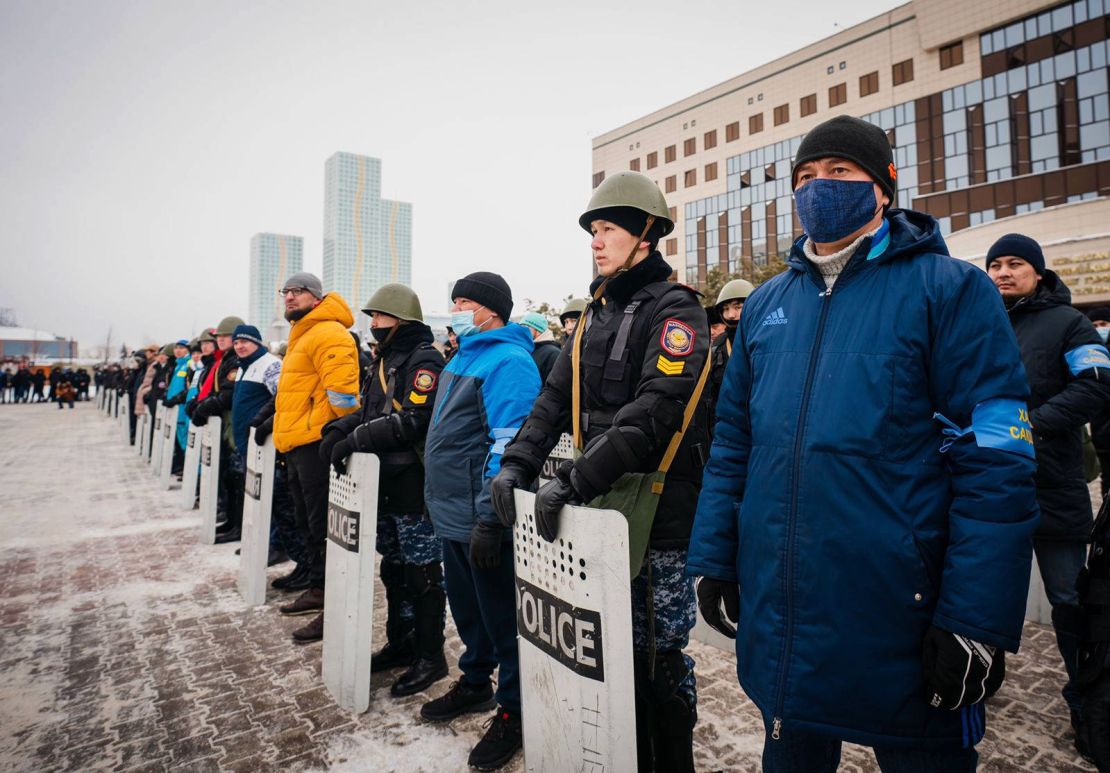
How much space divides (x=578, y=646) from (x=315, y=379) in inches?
143

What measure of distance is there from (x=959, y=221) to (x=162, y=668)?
4275 centimetres

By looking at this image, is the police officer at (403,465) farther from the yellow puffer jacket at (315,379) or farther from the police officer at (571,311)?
the police officer at (571,311)

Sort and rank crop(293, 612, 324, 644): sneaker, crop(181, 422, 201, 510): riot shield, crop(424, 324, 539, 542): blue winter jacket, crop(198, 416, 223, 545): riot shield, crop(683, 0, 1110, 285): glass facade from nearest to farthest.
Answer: crop(424, 324, 539, 542): blue winter jacket
crop(293, 612, 324, 644): sneaker
crop(198, 416, 223, 545): riot shield
crop(181, 422, 201, 510): riot shield
crop(683, 0, 1110, 285): glass facade

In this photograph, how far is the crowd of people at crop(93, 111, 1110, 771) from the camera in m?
1.50

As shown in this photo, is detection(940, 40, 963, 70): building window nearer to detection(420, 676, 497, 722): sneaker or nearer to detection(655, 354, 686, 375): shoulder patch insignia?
detection(655, 354, 686, 375): shoulder patch insignia

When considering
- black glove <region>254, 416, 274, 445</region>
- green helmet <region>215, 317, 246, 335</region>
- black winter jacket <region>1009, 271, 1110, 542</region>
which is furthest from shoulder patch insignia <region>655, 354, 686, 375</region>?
green helmet <region>215, 317, 246, 335</region>

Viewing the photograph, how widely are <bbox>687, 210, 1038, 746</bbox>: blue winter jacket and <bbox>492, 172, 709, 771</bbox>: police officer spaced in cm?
56

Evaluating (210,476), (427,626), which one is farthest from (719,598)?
(210,476)

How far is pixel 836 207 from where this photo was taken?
1.79 metres

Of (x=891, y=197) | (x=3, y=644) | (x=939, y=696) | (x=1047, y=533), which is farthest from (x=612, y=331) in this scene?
(x=3, y=644)

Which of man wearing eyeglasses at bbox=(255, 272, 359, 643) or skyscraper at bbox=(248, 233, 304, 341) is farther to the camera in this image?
skyscraper at bbox=(248, 233, 304, 341)

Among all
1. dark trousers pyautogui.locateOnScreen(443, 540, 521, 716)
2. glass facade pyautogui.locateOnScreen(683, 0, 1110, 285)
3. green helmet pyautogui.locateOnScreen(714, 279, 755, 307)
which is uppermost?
glass facade pyautogui.locateOnScreen(683, 0, 1110, 285)

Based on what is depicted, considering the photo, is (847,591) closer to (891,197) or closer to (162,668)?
(891,197)

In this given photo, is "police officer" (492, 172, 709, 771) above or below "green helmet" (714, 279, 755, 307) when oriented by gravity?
below
